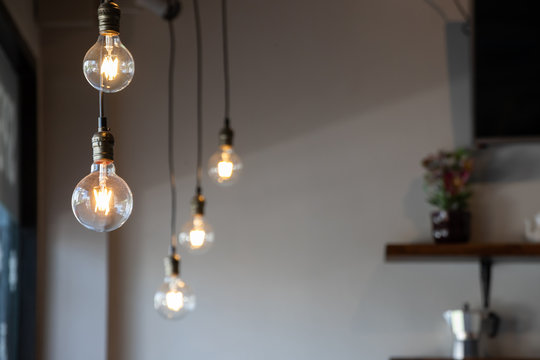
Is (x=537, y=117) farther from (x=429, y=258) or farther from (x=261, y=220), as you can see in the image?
(x=261, y=220)

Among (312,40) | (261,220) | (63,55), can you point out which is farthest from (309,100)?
(63,55)

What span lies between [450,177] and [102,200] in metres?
2.27

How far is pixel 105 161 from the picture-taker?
1.31 metres

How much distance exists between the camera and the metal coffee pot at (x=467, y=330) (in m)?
3.19

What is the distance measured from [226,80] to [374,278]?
1040 millimetres

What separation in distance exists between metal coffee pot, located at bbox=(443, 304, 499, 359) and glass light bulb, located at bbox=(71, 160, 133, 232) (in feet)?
7.24

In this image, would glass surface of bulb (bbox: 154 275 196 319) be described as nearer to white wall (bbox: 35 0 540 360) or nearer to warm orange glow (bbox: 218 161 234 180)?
warm orange glow (bbox: 218 161 234 180)

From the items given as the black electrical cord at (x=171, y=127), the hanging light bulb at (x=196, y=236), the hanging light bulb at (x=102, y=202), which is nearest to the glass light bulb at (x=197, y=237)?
the hanging light bulb at (x=196, y=236)

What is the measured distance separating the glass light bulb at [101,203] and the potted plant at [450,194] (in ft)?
7.16

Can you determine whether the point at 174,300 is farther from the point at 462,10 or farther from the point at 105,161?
the point at 462,10

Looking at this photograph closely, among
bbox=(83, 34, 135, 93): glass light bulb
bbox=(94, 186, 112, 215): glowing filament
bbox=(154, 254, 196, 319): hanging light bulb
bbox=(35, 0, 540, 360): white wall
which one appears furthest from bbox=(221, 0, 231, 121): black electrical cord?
bbox=(94, 186, 112, 215): glowing filament

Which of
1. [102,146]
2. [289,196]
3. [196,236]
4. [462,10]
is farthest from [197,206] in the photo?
[462,10]

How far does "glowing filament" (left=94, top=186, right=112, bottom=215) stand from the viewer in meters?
1.26

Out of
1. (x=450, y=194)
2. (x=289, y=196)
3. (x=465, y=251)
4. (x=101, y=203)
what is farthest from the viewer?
(x=289, y=196)
